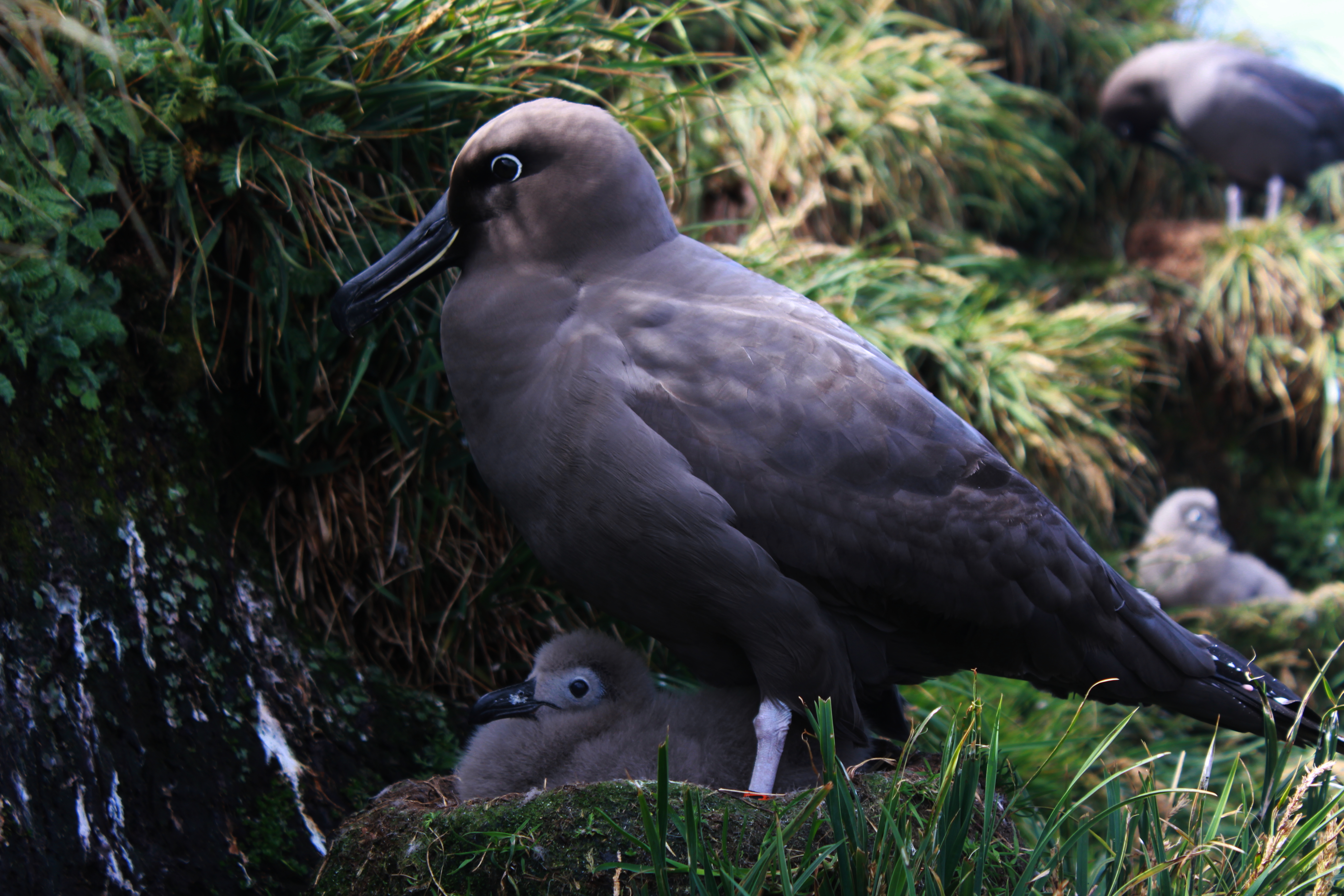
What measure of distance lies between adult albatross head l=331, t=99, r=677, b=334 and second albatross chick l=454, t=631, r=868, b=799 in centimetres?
105

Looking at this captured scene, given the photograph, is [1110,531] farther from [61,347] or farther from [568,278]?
[61,347]

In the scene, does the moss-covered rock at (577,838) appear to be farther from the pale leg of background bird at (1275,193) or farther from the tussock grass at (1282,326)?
the pale leg of background bird at (1275,193)

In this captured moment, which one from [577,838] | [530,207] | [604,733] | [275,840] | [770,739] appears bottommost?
[275,840]

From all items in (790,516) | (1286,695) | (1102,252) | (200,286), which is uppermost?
(200,286)

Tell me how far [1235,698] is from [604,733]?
5.34 ft

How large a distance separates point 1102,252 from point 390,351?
259 inches

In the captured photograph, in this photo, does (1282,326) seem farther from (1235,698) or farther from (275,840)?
(275,840)

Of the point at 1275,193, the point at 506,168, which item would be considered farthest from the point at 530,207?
the point at 1275,193

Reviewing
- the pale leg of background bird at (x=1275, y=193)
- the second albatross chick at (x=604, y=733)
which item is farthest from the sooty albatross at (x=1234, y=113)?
the second albatross chick at (x=604, y=733)

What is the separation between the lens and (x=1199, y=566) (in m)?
6.36

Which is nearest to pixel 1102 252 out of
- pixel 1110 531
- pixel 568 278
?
pixel 1110 531

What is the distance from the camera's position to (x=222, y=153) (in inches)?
122

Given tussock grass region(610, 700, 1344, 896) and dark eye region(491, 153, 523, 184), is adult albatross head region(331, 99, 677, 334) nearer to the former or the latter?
dark eye region(491, 153, 523, 184)

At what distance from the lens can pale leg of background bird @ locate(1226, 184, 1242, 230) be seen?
8812mm
